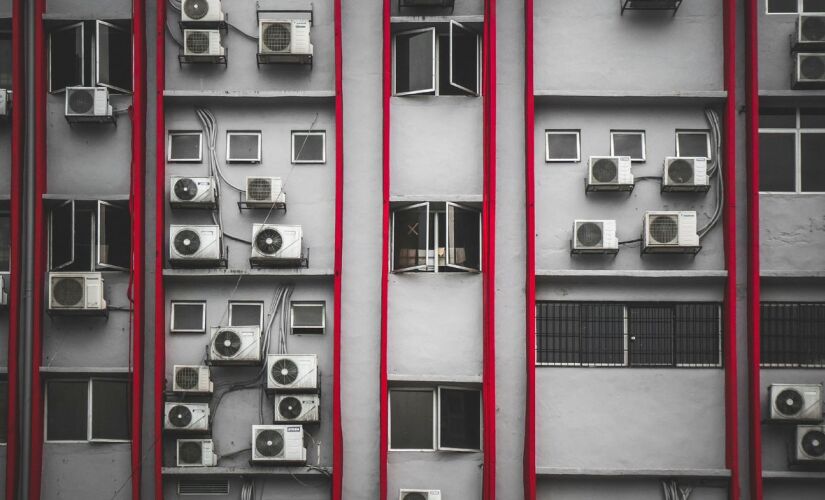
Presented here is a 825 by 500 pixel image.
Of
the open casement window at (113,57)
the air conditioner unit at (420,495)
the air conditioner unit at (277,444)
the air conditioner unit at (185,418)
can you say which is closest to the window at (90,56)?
the open casement window at (113,57)

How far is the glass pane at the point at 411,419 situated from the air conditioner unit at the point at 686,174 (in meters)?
5.27

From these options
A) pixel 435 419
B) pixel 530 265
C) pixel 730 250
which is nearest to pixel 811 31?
pixel 730 250

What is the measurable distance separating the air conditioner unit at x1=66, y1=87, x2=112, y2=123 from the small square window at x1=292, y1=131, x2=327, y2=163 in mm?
3058

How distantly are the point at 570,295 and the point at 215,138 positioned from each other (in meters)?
6.55

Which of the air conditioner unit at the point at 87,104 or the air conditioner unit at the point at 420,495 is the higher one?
the air conditioner unit at the point at 87,104

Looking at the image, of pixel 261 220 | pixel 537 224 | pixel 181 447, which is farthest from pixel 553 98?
pixel 181 447

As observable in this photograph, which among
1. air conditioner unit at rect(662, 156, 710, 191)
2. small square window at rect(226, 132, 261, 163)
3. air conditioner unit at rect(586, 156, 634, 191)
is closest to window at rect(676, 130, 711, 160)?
air conditioner unit at rect(662, 156, 710, 191)

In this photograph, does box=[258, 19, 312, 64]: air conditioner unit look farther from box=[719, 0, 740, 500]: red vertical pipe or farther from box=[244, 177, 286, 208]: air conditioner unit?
box=[719, 0, 740, 500]: red vertical pipe

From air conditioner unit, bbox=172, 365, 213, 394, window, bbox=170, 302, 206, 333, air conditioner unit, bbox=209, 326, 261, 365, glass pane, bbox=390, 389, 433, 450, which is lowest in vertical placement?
glass pane, bbox=390, 389, 433, 450

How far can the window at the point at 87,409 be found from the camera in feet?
43.1

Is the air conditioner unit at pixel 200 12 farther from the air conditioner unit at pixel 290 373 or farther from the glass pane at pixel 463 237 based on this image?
the air conditioner unit at pixel 290 373

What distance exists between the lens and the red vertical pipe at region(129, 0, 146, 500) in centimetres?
1270

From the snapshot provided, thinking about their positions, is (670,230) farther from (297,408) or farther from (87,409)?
(87,409)

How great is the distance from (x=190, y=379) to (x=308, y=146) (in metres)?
4.33
